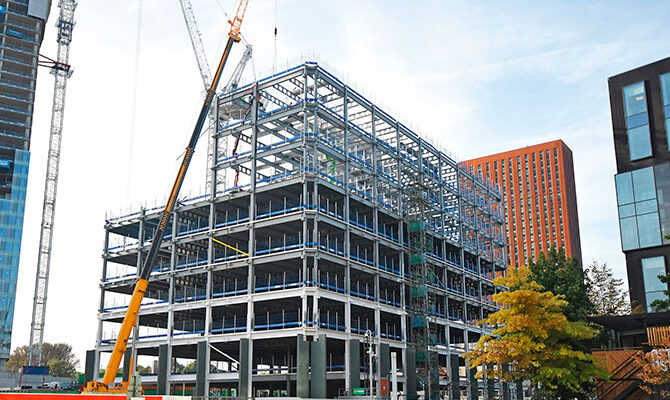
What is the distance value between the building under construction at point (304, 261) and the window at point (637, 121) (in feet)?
84.5

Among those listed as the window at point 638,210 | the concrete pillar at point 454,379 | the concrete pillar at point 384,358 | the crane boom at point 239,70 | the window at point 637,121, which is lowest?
the concrete pillar at point 454,379

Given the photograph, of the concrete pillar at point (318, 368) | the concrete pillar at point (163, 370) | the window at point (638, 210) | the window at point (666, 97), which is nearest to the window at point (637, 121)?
the window at point (666, 97)

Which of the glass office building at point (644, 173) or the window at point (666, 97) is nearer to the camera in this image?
the glass office building at point (644, 173)

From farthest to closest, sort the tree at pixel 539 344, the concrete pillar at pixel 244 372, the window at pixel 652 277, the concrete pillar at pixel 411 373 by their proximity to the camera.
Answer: the concrete pillar at pixel 411 373 < the concrete pillar at pixel 244 372 < the window at pixel 652 277 < the tree at pixel 539 344

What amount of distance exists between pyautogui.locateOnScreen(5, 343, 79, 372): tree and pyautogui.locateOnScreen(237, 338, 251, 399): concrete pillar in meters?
101

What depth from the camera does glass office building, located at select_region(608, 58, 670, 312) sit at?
206ft

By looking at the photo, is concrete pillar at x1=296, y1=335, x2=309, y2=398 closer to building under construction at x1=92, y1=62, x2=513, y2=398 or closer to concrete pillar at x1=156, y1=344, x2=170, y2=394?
building under construction at x1=92, y1=62, x2=513, y2=398

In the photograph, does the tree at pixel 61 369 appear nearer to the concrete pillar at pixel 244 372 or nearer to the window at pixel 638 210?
the concrete pillar at pixel 244 372

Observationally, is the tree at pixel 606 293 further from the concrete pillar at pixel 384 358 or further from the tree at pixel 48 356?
the tree at pixel 48 356

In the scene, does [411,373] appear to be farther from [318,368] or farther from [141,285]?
[141,285]

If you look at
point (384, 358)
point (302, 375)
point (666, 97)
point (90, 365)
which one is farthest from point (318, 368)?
point (666, 97)

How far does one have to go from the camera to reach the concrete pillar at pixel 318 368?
6053cm

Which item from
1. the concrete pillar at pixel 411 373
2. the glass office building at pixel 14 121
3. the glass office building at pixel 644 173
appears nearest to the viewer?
the glass office building at pixel 644 173

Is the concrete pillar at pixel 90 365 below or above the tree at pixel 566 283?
below
